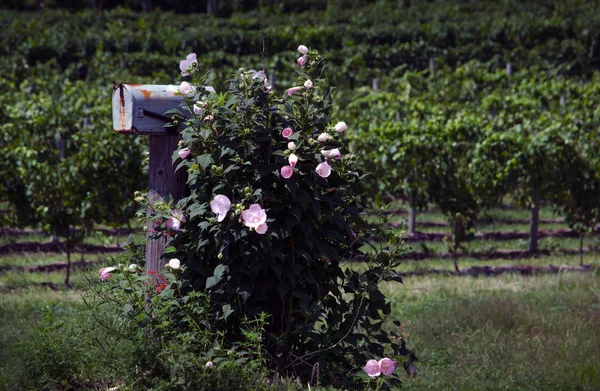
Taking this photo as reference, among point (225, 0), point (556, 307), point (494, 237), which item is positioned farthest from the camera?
point (225, 0)

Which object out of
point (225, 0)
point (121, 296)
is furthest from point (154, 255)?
point (225, 0)

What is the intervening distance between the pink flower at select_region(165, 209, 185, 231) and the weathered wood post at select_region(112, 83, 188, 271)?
204 mm

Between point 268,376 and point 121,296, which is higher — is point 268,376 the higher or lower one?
the lower one

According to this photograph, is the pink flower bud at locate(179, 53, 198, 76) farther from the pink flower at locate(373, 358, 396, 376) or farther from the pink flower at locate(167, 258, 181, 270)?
the pink flower at locate(373, 358, 396, 376)

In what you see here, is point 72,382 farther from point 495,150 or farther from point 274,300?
point 495,150

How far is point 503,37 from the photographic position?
2712 centimetres

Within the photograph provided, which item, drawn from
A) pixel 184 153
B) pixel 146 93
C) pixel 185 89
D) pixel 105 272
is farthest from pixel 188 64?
pixel 105 272

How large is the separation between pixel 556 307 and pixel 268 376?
4.14m

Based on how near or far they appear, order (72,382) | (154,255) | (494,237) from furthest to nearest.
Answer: (494,237) < (154,255) < (72,382)

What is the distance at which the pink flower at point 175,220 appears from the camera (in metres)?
3.29

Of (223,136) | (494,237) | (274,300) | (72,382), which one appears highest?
(223,136)

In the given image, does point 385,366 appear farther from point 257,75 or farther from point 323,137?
point 257,75

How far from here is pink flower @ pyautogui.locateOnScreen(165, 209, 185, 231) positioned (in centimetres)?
329

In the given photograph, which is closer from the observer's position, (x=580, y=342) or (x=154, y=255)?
(x=154, y=255)
